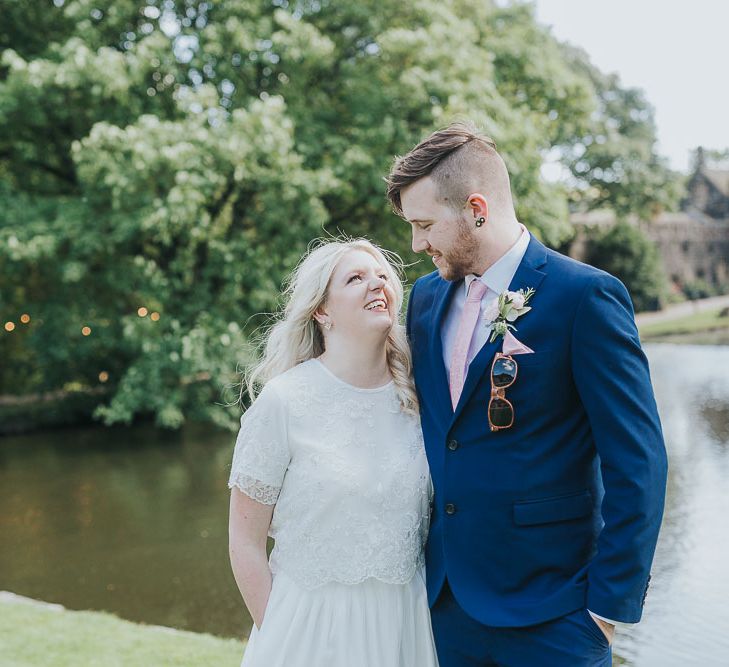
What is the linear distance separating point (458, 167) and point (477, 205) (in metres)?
0.13

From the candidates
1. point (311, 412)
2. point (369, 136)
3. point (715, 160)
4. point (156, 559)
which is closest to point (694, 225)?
point (715, 160)

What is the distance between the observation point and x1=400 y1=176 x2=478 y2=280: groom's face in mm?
2600

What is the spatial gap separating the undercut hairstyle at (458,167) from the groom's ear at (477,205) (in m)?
0.01

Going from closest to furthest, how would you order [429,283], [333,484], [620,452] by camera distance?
[620,452] → [333,484] → [429,283]

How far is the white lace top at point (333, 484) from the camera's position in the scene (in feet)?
9.27

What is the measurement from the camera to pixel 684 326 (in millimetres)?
30594

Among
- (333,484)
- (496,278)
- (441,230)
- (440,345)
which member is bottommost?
(333,484)

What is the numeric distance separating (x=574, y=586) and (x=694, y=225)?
49179mm

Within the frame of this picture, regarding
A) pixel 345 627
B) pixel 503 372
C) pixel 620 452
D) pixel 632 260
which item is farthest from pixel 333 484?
pixel 632 260

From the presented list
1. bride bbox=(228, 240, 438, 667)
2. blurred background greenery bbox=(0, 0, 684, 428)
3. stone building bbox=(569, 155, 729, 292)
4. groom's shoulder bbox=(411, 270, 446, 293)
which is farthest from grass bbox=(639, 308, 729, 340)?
bride bbox=(228, 240, 438, 667)

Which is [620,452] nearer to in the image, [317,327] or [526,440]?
[526,440]

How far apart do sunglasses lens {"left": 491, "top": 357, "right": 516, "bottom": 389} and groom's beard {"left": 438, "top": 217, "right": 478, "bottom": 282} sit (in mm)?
333

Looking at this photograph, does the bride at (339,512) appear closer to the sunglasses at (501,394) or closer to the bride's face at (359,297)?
the bride's face at (359,297)

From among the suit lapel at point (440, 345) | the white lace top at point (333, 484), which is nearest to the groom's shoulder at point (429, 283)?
the suit lapel at point (440, 345)
